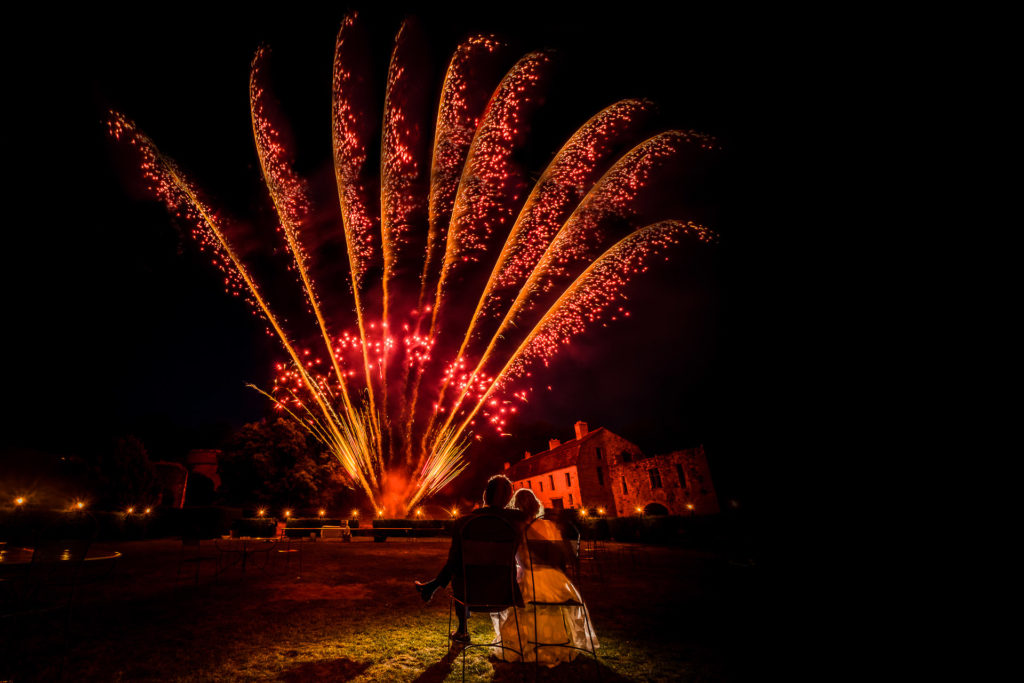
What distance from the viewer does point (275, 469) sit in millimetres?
25719

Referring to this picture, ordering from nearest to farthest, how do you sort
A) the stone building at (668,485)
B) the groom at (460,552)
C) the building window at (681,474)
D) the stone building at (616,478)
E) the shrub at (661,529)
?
the groom at (460,552), the shrub at (661,529), the stone building at (668,485), the stone building at (616,478), the building window at (681,474)

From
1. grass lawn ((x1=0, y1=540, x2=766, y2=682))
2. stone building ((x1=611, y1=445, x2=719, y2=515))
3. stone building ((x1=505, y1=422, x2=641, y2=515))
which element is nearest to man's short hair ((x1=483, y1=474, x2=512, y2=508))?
grass lawn ((x1=0, y1=540, x2=766, y2=682))

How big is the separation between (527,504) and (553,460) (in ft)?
128

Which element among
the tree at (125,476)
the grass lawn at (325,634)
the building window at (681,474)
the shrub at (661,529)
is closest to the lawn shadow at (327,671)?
the grass lawn at (325,634)

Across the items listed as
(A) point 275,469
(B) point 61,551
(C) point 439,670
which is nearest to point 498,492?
(C) point 439,670

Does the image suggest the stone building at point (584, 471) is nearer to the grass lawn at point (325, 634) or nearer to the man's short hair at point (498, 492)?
the grass lawn at point (325, 634)

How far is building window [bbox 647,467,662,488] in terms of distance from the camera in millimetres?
29484

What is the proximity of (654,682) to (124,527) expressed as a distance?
23.0 metres

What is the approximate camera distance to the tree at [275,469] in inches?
989

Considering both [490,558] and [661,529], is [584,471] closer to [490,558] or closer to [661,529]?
[661,529]

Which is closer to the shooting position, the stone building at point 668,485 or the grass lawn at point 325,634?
the grass lawn at point 325,634

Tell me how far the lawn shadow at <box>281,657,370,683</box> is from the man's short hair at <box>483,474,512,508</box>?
1.73m

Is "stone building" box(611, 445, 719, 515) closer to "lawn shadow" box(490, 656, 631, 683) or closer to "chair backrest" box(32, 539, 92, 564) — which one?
"lawn shadow" box(490, 656, 631, 683)

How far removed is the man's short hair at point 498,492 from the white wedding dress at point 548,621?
1.78ft
